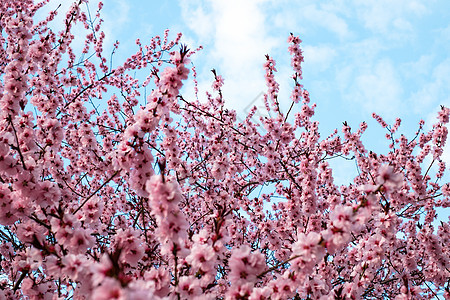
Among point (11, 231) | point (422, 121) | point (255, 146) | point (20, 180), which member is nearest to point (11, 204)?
point (20, 180)

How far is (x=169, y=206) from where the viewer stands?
253cm

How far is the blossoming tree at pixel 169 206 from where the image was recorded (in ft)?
8.89

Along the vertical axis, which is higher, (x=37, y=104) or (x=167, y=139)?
(x=37, y=104)

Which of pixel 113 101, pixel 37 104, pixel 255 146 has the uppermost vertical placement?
pixel 113 101

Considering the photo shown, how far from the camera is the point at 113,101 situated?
10.3 meters

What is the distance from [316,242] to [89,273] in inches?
69.3

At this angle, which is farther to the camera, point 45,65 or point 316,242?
point 45,65

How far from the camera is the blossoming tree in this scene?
2.71m

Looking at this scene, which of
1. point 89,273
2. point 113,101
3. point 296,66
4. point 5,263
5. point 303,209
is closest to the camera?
point 89,273

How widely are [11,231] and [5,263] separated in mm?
589

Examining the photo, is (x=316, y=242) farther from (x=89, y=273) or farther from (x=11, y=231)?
(x=11, y=231)

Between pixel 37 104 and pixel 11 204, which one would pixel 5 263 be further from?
pixel 11 204

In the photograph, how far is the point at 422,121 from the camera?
425 inches

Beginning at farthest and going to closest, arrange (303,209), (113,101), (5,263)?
1. (113,101)
2. (5,263)
3. (303,209)
